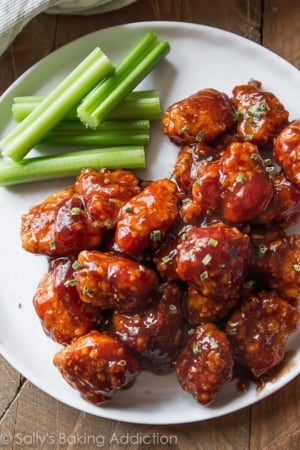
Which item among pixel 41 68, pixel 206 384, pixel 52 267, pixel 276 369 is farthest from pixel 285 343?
pixel 41 68

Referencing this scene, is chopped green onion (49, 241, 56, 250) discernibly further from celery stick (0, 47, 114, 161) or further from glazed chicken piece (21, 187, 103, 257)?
celery stick (0, 47, 114, 161)

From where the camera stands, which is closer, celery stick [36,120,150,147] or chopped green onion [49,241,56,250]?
chopped green onion [49,241,56,250]

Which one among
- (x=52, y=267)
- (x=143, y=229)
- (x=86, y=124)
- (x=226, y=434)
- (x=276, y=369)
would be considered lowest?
(x=226, y=434)

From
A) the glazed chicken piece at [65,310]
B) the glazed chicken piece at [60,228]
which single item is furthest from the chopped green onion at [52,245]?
the glazed chicken piece at [65,310]

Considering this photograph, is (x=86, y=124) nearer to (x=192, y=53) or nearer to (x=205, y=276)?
(x=192, y=53)

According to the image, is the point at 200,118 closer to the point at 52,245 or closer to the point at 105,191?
the point at 105,191

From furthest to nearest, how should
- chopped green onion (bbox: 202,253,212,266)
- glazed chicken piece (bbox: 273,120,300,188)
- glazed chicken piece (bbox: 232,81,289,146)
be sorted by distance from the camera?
glazed chicken piece (bbox: 232,81,289,146)
glazed chicken piece (bbox: 273,120,300,188)
chopped green onion (bbox: 202,253,212,266)

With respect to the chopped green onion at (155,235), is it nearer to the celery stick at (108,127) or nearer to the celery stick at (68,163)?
the celery stick at (68,163)

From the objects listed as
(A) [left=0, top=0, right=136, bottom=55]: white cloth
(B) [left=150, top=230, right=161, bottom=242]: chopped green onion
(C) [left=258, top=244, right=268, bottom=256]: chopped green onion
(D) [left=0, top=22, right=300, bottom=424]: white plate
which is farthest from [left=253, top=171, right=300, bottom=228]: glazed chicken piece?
(A) [left=0, top=0, right=136, bottom=55]: white cloth
